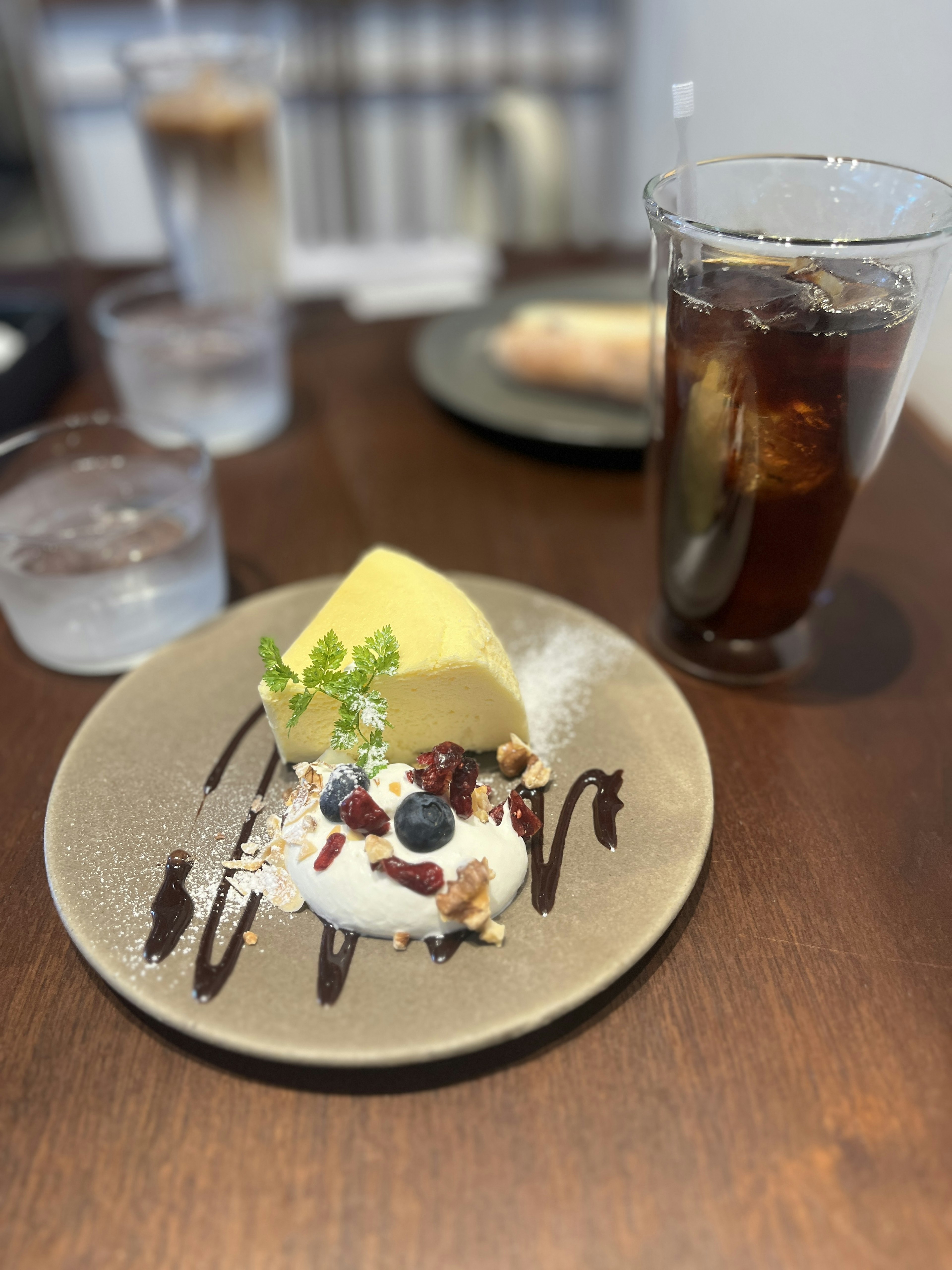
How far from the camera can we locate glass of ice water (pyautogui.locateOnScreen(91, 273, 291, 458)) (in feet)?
4.22

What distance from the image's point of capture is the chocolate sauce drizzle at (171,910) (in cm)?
62

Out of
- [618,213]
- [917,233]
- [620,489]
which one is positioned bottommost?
[618,213]

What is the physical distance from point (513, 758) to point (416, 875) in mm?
160

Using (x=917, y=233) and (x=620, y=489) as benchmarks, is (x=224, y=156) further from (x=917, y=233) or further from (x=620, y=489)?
(x=917, y=233)

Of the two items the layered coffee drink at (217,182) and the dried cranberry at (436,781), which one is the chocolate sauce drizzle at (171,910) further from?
the layered coffee drink at (217,182)

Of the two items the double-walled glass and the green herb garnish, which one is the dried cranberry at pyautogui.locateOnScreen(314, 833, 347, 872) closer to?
the green herb garnish

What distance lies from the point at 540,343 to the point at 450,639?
781 mm

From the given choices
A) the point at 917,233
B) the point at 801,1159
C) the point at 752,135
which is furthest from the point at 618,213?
the point at 801,1159

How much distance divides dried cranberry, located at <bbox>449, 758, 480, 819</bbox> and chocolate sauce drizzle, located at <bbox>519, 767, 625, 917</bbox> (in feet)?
0.18

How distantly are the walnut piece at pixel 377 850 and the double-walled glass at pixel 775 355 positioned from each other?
435mm

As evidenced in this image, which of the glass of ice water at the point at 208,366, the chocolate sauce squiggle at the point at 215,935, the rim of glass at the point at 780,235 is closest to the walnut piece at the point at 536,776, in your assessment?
the chocolate sauce squiggle at the point at 215,935

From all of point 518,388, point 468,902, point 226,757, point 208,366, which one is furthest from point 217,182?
point 468,902

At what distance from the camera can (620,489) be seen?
125cm

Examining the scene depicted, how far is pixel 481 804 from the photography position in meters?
0.71
